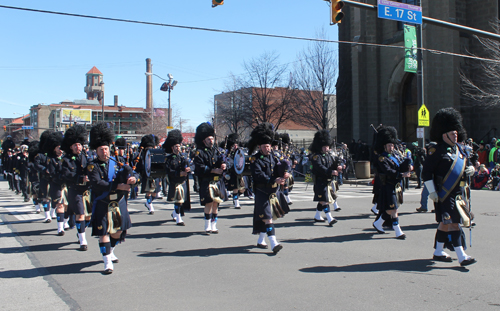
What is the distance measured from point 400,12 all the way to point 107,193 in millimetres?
9846

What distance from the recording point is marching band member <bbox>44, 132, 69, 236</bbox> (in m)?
9.85

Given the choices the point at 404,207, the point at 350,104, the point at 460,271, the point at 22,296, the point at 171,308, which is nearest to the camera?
the point at 171,308

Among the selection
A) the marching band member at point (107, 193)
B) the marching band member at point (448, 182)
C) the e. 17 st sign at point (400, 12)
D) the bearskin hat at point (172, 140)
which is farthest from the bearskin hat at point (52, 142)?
the e. 17 st sign at point (400, 12)

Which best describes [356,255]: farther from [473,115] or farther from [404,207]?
[473,115]

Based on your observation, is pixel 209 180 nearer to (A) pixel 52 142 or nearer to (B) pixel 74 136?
(B) pixel 74 136

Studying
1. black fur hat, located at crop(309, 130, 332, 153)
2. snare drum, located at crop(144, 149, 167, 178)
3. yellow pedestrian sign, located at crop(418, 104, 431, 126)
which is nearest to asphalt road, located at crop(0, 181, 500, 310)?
black fur hat, located at crop(309, 130, 332, 153)

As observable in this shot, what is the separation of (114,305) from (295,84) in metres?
28.9

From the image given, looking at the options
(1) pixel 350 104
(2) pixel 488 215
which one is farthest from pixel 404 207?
(1) pixel 350 104

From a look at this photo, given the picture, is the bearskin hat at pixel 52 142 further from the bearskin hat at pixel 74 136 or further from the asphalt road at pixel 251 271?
the asphalt road at pixel 251 271

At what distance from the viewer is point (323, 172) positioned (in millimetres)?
10109

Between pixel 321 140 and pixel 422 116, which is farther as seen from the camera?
pixel 422 116

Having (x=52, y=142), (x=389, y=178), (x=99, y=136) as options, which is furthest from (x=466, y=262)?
(x=52, y=142)

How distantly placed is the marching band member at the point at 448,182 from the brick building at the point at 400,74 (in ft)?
58.0

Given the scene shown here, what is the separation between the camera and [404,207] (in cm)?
1264
